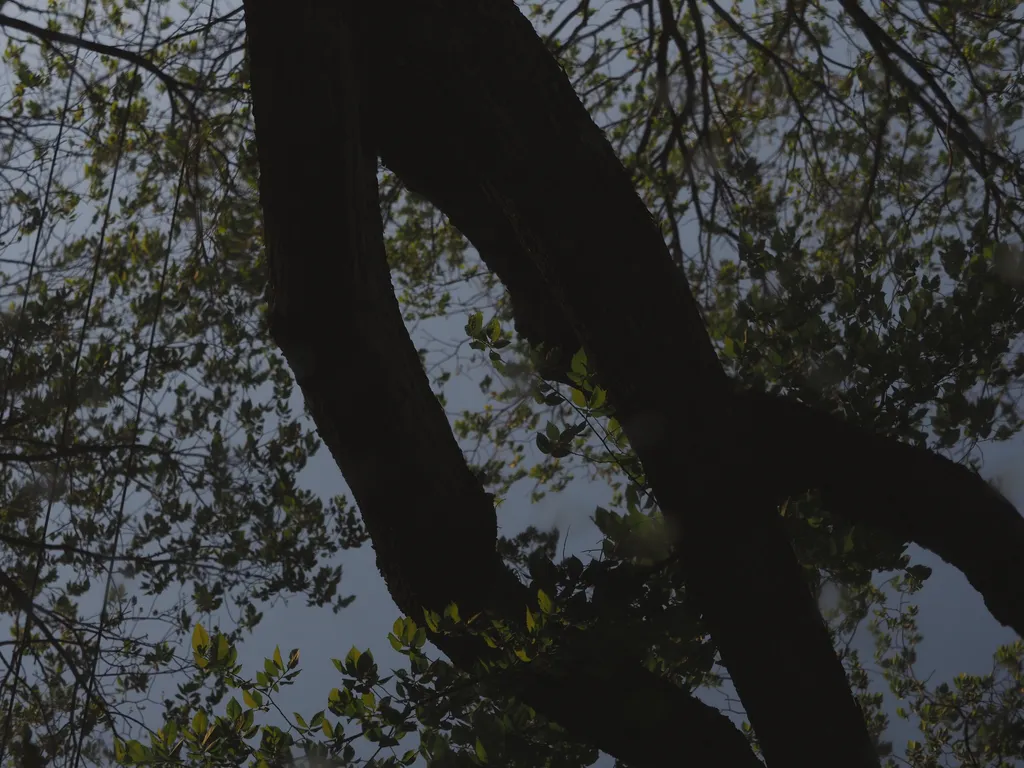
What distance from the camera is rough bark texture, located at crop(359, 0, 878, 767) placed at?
2.14 meters

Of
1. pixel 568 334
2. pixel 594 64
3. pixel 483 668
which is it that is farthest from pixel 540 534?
pixel 594 64

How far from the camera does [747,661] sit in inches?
85.7

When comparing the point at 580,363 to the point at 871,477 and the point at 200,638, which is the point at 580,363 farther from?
the point at 200,638

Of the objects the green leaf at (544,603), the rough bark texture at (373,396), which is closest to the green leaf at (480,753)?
the rough bark texture at (373,396)

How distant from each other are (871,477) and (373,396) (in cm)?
131

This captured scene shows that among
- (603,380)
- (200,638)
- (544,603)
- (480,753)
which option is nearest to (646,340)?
(603,380)

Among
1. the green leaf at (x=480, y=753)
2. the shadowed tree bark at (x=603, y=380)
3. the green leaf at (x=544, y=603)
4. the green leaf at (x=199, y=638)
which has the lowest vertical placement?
the green leaf at (x=480, y=753)

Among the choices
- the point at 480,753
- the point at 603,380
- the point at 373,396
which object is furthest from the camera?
the point at 603,380

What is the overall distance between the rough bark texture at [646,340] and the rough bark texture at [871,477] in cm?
3

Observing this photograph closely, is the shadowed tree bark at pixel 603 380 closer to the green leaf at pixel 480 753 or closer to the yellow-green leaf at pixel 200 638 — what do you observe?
the green leaf at pixel 480 753

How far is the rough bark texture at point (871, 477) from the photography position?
218cm

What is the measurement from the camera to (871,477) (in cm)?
231

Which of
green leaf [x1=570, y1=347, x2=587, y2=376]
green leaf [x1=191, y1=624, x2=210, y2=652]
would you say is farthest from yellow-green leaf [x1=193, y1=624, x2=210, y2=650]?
green leaf [x1=570, y1=347, x2=587, y2=376]

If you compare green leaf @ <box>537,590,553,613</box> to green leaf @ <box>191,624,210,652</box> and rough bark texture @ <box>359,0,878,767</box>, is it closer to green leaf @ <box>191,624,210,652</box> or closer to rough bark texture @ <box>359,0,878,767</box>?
rough bark texture @ <box>359,0,878,767</box>
